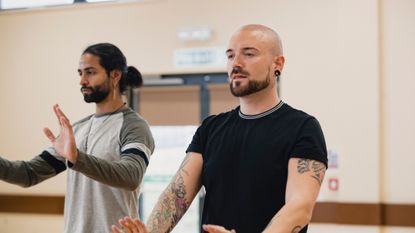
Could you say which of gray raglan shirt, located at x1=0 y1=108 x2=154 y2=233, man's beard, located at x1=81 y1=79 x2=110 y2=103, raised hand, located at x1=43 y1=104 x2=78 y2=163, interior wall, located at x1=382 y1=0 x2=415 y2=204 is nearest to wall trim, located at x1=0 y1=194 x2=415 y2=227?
interior wall, located at x1=382 y1=0 x2=415 y2=204

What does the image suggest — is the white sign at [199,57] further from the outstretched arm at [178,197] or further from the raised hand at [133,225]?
the raised hand at [133,225]

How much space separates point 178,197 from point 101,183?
1.50 feet

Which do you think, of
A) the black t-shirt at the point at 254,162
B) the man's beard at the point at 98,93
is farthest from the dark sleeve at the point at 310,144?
the man's beard at the point at 98,93

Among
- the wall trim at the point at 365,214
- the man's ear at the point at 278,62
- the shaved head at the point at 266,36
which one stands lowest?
the wall trim at the point at 365,214

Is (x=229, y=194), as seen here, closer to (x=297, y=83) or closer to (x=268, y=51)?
(x=268, y=51)

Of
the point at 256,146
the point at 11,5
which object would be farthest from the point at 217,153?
the point at 11,5

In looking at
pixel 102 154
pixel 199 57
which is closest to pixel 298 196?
pixel 102 154

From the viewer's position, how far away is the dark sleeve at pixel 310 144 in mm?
1571

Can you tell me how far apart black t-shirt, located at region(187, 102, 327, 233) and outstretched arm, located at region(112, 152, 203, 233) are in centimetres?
4

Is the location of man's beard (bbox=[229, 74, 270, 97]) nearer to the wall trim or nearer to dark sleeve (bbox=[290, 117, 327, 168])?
dark sleeve (bbox=[290, 117, 327, 168])

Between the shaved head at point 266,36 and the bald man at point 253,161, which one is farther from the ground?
the shaved head at point 266,36

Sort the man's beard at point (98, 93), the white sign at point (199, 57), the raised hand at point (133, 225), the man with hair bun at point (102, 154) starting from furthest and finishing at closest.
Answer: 1. the white sign at point (199, 57)
2. the man's beard at point (98, 93)
3. the man with hair bun at point (102, 154)
4. the raised hand at point (133, 225)

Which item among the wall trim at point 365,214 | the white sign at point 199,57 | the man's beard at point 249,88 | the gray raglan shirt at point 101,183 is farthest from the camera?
the white sign at point 199,57

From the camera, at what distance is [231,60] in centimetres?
174
